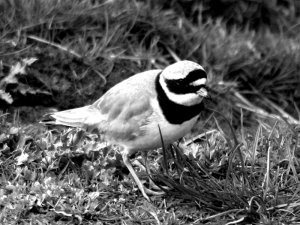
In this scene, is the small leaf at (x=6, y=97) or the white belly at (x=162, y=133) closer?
the white belly at (x=162, y=133)

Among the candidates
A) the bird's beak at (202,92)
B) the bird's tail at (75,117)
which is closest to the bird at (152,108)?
the bird's beak at (202,92)

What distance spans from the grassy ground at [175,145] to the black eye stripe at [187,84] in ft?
0.88

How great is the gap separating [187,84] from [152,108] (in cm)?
37

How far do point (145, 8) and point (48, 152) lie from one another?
9.66ft

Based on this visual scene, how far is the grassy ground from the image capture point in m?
4.57

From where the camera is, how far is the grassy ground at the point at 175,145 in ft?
15.0

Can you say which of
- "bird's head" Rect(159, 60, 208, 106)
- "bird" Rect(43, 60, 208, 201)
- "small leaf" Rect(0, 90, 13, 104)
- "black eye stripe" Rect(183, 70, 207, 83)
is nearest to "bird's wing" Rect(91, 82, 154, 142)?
"bird" Rect(43, 60, 208, 201)

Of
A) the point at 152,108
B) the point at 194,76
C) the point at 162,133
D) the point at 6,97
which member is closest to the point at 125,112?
the point at 152,108

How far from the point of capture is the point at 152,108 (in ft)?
16.3

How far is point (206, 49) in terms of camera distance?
753cm

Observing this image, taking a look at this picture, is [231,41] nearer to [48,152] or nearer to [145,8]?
[145,8]

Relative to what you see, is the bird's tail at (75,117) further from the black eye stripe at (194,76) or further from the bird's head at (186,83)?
the black eye stripe at (194,76)

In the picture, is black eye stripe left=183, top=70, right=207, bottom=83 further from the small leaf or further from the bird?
the small leaf

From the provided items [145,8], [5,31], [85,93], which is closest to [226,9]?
[145,8]
